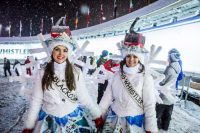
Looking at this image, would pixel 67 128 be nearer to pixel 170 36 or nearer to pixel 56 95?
pixel 56 95

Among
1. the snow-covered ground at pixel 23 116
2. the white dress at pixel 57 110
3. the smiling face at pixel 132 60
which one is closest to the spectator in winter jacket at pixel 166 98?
the snow-covered ground at pixel 23 116

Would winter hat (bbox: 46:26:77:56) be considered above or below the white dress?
above

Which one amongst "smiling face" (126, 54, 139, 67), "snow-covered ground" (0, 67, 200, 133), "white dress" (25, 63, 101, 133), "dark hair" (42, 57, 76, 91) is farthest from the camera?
"snow-covered ground" (0, 67, 200, 133)

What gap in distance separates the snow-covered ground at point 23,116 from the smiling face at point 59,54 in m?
3.18

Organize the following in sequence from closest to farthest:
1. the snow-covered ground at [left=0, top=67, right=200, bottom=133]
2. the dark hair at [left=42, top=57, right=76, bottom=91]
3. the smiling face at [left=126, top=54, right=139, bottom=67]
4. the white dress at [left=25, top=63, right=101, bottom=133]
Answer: the white dress at [left=25, top=63, right=101, bottom=133], the dark hair at [left=42, top=57, right=76, bottom=91], the smiling face at [left=126, top=54, right=139, bottom=67], the snow-covered ground at [left=0, top=67, right=200, bottom=133]

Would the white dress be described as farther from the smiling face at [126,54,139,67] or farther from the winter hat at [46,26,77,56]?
the smiling face at [126,54,139,67]

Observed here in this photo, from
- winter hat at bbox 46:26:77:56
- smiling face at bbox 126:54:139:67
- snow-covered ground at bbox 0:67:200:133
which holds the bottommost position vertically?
snow-covered ground at bbox 0:67:200:133

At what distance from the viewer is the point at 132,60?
12.3 ft

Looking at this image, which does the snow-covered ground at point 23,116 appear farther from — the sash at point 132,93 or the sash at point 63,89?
the sash at point 132,93

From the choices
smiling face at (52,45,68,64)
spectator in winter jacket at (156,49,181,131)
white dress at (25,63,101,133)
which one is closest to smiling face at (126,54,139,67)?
white dress at (25,63,101,133)

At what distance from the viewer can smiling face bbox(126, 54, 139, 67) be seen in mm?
3747

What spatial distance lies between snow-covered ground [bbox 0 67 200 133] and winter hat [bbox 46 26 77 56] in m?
3.20

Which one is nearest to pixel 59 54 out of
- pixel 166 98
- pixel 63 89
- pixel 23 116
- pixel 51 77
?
pixel 51 77

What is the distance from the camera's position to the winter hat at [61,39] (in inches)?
145
